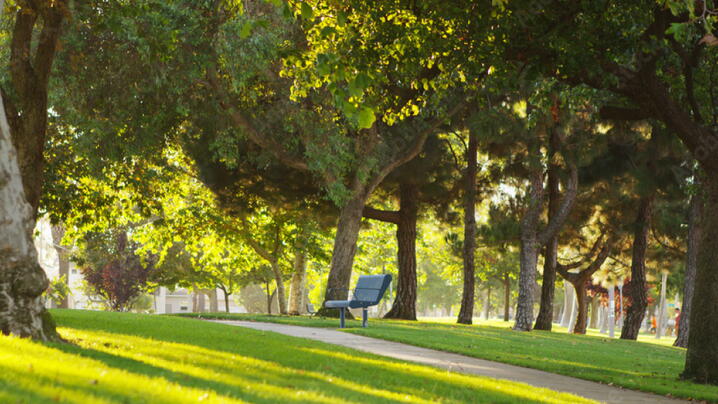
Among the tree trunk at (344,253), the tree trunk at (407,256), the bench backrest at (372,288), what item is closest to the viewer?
the bench backrest at (372,288)

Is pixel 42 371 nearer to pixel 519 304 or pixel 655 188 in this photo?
pixel 519 304

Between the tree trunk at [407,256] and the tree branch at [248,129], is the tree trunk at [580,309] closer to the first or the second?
the tree trunk at [407,256]

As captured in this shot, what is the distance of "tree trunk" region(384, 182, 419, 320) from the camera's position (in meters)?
27.6

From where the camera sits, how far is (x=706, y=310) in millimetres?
11383

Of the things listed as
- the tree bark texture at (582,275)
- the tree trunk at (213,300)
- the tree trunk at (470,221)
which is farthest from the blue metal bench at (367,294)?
the tree trunk at (213,300)

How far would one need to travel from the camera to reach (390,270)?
169 feet

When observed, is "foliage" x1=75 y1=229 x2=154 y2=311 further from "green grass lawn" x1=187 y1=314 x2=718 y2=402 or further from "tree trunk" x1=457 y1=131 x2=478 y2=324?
"green grass lawn" x1=187 y1=314 x2=718 y2=402

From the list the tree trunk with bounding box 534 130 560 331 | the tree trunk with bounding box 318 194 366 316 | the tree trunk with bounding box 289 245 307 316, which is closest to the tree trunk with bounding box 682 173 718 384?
the tree trunk with bounding box 318 194 366 316

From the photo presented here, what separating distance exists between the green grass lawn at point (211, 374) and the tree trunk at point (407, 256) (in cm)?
1592

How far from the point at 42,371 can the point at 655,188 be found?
24.6 m

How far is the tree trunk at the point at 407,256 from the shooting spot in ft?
90.5

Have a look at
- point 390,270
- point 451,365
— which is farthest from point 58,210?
point 390,270

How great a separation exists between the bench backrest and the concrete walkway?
225 cm

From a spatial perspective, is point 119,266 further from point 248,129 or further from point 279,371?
point 279,371
